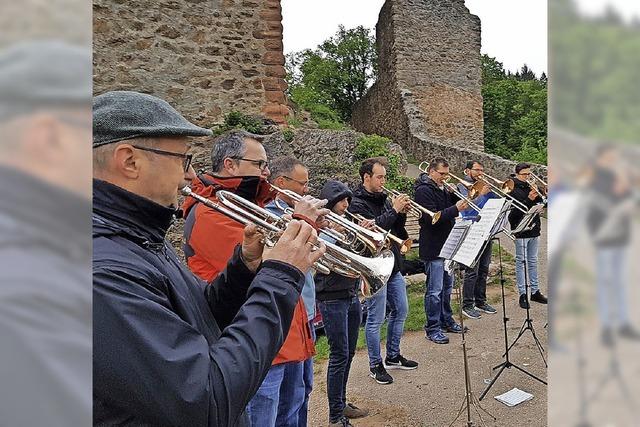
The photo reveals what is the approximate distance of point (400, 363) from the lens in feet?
15.9

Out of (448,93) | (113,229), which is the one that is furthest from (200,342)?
(448,93)

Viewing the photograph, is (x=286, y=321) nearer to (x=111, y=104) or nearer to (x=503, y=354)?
(x=111, y=104)

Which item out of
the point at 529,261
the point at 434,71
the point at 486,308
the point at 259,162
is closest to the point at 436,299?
the point at 486,308

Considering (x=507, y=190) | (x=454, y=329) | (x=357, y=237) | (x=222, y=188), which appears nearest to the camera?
(x=222, y=188)

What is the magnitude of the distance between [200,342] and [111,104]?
2.23 feet

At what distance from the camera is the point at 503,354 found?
5.02m

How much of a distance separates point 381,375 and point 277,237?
118 inches

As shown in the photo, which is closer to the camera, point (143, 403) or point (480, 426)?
point (143, 403)

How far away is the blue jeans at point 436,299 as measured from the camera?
5441 mm
